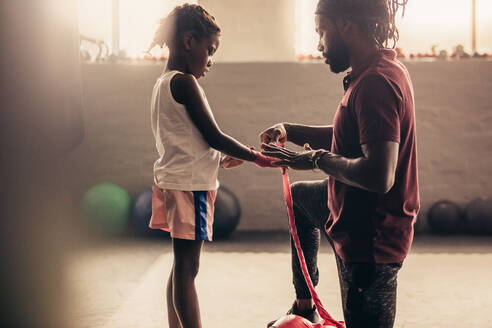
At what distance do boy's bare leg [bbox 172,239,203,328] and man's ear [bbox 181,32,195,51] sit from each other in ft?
2.09

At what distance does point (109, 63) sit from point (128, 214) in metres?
1.40

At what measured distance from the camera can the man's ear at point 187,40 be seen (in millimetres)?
1836

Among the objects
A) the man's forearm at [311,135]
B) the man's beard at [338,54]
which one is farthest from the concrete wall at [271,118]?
the man's beard at [338,54]

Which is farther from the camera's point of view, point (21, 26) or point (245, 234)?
point (245, 234)

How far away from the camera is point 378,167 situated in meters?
1.41

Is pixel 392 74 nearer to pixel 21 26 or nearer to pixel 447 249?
pixel 21 26

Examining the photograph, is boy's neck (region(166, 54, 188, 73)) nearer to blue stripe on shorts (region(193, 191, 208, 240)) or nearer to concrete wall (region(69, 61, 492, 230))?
blue stripe on shorts (region(193, 191, 208, 240))

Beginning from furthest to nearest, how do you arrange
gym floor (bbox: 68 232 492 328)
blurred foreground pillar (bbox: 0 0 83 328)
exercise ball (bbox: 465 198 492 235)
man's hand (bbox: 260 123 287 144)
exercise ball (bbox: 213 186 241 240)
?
1. exercise ball (bbox: 465 198 492 235)
2. exercise ball (bbox: 213 186 241 240)
3. gym floor (bbox: 68 232 492 328)
4. man's hand (bbox: 260 123 287 144)
5. blurred foreground pillar (bbox: 0 0 83 328)

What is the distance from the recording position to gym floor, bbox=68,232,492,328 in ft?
8.77

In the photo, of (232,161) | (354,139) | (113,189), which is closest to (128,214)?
(113,189)

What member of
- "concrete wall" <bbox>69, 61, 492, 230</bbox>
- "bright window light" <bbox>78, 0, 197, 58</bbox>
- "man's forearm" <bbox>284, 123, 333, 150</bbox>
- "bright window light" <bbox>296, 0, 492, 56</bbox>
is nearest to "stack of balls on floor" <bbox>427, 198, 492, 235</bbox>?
"concrete wall" <bbox>69, 61, 492, 230</bbox>

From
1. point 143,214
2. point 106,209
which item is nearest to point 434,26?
point 143,214

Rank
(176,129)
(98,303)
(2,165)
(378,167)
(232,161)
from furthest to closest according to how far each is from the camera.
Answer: (98,303) < (232,161) < (176,129) < (378,167) < (2,165)

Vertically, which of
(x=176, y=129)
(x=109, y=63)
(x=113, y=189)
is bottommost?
(x=113, y=189)
